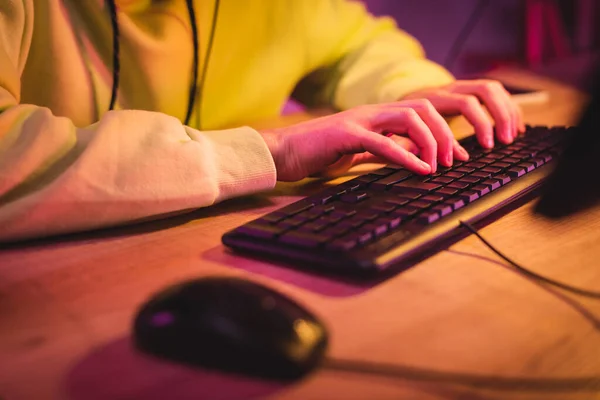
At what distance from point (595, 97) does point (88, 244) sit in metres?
0.44

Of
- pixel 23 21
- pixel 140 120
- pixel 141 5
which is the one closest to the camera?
pixel 140 120

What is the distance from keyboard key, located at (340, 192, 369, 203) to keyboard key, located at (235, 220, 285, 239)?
9cm

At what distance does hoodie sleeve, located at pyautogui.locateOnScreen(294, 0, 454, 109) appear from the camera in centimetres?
105

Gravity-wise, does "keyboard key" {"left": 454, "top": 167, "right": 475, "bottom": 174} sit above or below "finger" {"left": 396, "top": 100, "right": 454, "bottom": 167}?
below

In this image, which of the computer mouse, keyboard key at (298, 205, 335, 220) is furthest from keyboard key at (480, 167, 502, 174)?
the computer mouse

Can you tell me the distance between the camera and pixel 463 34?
1863 mm

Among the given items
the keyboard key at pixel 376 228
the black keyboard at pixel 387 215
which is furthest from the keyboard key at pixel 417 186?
the keyboard key at pixel 376 228

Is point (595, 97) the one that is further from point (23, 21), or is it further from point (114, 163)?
point (23, 21)

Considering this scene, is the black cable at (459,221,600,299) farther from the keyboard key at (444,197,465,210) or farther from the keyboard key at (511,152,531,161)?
the keyboard key at (511,152,531,161)

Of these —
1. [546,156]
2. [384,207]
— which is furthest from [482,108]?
[384,207]

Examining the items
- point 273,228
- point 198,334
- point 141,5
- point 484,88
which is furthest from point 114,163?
point 484,88

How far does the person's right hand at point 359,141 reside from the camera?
668 mm

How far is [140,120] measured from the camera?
24.0 inches

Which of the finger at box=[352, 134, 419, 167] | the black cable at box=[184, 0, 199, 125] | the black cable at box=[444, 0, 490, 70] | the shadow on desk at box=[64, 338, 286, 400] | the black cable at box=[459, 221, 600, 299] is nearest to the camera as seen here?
the shadow on desk at box=[64, 338, 286, 400]
